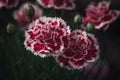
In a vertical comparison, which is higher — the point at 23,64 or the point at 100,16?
the point at 100,16

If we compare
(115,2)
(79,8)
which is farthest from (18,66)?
(115,2)

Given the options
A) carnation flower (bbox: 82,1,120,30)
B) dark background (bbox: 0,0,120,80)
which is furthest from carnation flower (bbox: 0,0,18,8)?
carnation flower (bbox: 82,1,120,30)

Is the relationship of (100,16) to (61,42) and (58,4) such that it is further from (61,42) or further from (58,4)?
(61,42)

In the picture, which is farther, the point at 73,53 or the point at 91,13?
the point at 91,13

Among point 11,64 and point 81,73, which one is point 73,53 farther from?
point 11,64

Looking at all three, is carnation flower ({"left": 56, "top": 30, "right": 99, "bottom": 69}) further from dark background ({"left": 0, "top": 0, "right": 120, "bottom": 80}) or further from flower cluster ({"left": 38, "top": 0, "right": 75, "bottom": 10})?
flower cluster ({"left": 38, "top": 0, "right": 75, "bottom": 10})

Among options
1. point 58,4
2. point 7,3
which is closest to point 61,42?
point 58,4
